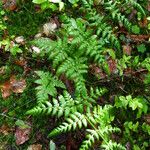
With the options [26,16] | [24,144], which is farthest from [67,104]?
[26,16]

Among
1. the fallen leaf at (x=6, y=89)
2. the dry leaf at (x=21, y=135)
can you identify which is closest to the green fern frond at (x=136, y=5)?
the fallen leaf at (x=6, y=89)

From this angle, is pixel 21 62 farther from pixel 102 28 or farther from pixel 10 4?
pixel 102 28

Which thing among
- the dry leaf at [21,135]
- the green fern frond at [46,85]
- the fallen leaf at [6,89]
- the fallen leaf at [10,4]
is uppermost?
the fallen leaf at [10,4]

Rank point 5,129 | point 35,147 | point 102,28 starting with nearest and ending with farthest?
point 35,147 → point 5,129 → point 102,28

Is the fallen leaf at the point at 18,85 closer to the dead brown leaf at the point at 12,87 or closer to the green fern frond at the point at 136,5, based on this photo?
the dead brown leaf at the point at 12,87

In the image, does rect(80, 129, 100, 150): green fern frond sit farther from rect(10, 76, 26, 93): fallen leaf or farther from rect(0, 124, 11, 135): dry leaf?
rect(10, 76, 26, 93): fallen leaf

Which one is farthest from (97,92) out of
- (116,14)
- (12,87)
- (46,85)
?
(116,14)

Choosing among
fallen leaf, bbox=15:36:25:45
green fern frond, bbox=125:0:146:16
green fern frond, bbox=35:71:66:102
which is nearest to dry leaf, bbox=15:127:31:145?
green fern frond, bbox=35:71:66:102

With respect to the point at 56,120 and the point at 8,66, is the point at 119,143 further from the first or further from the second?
the point at 8,66
